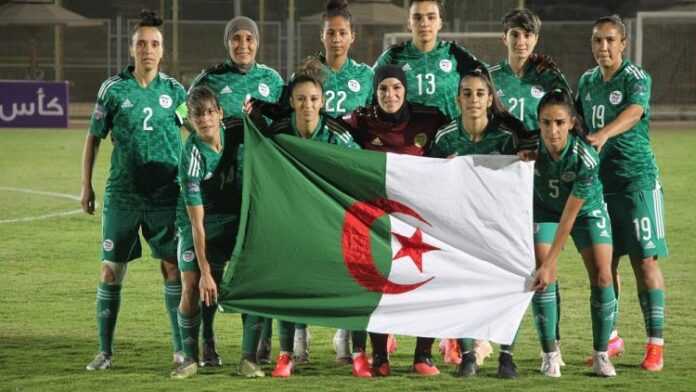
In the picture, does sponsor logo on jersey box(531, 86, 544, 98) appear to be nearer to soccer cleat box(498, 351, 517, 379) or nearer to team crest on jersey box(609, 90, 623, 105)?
team crest on jersey box(609, 90, 623, 105)

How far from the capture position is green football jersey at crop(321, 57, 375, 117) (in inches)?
297

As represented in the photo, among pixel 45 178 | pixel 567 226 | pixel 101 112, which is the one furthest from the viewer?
pixel 45 178

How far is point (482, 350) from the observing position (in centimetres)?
730

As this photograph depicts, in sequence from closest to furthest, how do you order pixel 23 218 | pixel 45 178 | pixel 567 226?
pixel 567 226
pixel 23 218
pixel 45 178

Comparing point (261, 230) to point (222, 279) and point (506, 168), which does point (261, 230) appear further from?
point (506, 168)

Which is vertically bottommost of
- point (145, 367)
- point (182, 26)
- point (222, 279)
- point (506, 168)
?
point (145, 367)

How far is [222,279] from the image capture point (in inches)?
270

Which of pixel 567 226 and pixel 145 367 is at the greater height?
pixel 567 226

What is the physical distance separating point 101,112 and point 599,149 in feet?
8.66

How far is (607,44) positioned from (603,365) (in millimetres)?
1710

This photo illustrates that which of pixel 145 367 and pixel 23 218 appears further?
pixel 23 218

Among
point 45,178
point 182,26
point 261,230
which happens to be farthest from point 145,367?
point 182,26

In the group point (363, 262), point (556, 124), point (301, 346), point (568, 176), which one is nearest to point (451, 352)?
point (301, 346)

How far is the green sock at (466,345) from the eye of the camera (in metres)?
6.82
